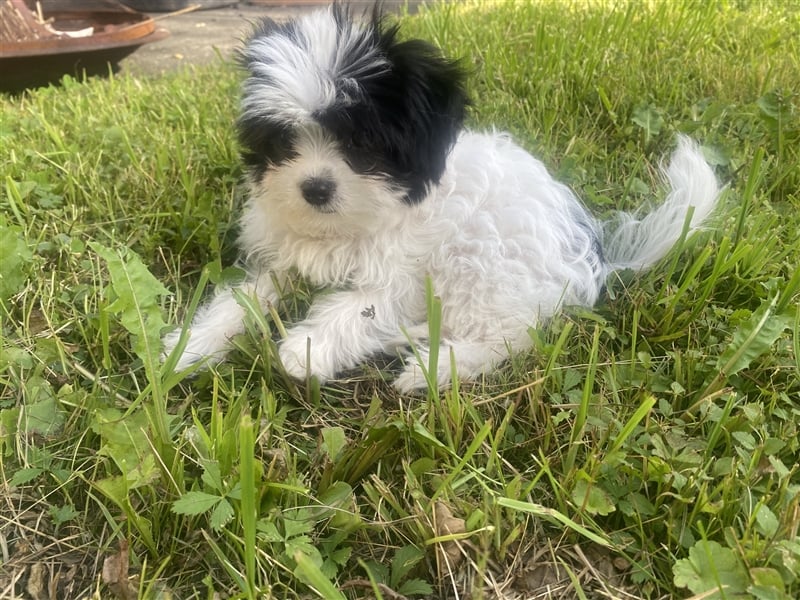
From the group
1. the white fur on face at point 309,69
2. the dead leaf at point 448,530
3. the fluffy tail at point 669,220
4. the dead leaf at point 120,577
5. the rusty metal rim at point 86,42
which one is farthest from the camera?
the rusty metal rim at point 86,42

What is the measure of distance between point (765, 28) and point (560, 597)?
4526 mm

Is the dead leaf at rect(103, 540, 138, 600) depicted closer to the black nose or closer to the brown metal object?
the black nose

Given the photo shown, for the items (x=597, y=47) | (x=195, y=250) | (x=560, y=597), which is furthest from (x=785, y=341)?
(x=597, y=47)

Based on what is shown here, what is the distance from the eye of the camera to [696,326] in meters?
2.03

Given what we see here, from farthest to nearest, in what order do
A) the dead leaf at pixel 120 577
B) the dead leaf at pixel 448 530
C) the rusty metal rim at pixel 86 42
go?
the rusty metal rim at pixel 86 42, the dead leaf at pixel 448 530, the dead leaf at pixel 120 577

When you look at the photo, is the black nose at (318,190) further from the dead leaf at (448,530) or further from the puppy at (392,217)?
the dead leaf at (448,530)

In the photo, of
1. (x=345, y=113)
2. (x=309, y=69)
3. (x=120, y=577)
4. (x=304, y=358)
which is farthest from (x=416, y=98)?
(x=120, y=577)

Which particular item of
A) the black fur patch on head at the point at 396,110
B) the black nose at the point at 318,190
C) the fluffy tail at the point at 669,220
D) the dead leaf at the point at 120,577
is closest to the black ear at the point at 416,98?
the black fur patch on head at the point at 396,110

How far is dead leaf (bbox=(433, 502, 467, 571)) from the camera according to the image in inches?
55.1

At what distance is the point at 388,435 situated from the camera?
1.61 m

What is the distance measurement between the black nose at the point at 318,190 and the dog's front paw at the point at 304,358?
1.55 feet

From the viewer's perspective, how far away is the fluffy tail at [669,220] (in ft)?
7.55

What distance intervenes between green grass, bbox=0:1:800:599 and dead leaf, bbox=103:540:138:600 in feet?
0.04

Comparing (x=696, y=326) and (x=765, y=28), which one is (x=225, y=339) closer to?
(x=696, y=326)
